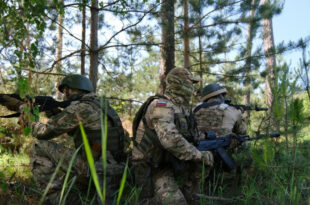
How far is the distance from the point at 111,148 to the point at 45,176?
0.84 metres

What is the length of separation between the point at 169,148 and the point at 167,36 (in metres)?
3.51

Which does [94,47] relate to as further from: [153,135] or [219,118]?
[153,135]

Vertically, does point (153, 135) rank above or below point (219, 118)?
below

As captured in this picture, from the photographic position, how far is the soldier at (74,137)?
11.4 ft

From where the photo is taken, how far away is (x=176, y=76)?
145 inches

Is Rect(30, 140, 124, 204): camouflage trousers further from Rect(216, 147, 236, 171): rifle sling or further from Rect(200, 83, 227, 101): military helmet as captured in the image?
Rect(200, 83, 227, 101): military helmet

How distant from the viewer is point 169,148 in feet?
10.8

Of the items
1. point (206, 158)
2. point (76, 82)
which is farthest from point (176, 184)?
point (76, 82)

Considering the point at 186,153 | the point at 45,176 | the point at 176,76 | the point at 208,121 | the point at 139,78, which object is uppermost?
the point at 139,78

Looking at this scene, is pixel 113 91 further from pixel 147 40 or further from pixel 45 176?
pixel 45 176

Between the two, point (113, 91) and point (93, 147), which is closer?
point (93, 147)

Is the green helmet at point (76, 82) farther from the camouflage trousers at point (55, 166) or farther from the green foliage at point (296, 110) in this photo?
the green foliage at point (296, 110)

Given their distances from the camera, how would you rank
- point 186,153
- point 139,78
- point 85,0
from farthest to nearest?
point 139,78 → point 85,0 → point 186,153

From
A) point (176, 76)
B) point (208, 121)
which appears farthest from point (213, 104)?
point (176, 76)
